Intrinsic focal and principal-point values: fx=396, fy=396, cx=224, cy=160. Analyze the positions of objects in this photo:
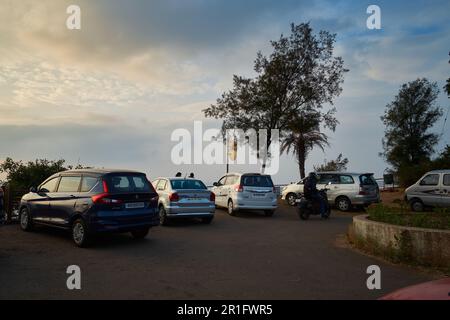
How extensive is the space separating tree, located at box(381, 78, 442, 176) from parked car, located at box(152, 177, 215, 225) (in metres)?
37.2

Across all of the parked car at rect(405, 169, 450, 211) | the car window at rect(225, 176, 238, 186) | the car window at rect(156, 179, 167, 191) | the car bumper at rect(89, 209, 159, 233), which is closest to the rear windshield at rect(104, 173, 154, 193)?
the car bumper at rect(89, 209, 159, 233)

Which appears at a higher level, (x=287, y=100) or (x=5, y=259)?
(x=287, y=100)

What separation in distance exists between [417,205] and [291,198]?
6602mm

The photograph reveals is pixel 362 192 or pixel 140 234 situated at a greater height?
pixel 362 192

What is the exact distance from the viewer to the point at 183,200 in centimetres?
1347

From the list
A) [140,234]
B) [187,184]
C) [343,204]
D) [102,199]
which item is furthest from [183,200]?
[343,204]

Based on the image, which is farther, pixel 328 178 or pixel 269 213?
pixel 328 178

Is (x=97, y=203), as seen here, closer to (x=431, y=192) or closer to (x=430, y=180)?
(x=431, y=192)

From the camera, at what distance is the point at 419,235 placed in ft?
25.1

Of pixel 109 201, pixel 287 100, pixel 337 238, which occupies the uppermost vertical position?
pixel 287 100

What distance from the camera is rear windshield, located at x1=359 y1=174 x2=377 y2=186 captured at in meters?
18.7
